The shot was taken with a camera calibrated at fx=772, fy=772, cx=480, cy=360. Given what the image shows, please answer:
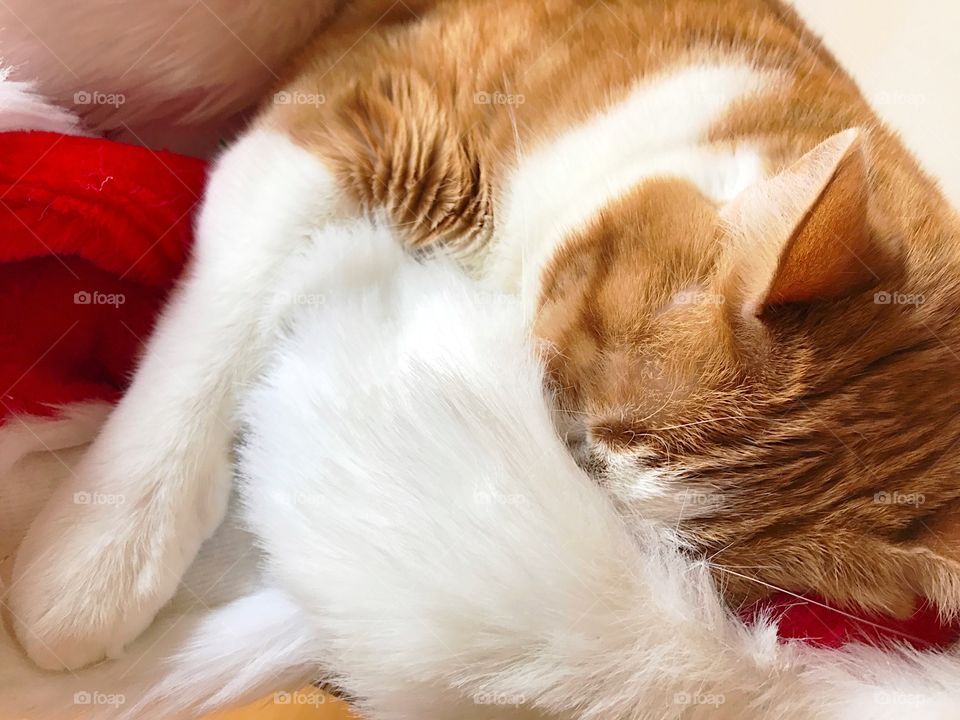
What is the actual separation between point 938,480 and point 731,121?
1.45ft

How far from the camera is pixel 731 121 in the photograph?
0.87 meters

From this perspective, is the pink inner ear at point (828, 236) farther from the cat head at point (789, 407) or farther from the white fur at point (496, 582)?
the white fur at point (496, 582)

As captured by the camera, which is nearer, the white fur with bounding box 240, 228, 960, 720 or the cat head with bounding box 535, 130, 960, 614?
the white fur with bounding box 240, 228, 960, 720

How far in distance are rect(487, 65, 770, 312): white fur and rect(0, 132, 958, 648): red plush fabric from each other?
1.24ft

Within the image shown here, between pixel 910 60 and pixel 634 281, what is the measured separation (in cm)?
107

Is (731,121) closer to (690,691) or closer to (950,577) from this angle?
(950,577)

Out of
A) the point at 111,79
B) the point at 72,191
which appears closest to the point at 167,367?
the point at 72,191

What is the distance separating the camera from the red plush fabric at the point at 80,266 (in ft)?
2.34

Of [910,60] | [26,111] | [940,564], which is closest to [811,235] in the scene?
[940,564]

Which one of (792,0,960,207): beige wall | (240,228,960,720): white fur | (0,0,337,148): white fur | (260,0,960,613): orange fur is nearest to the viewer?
(240,228,960,720): white fur

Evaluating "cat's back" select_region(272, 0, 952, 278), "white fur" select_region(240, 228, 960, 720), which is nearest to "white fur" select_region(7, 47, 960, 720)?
"white fur" select_region(240, 228, 960, 720)

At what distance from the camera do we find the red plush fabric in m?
0.71

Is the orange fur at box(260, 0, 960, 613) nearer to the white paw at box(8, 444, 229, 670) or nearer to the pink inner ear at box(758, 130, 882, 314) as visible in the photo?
the pink inner ear at box(758, 130, 882, 314)

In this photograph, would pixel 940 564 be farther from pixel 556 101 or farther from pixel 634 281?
pixel 556 101
